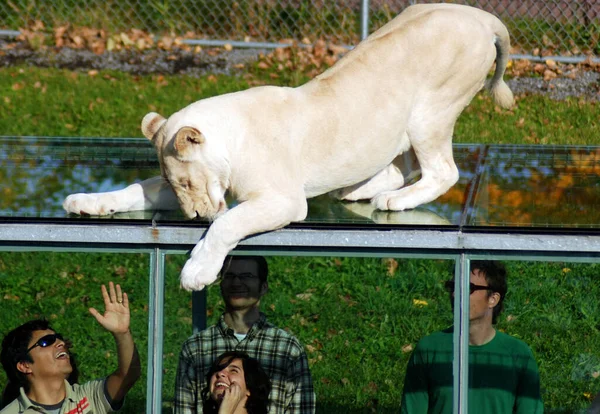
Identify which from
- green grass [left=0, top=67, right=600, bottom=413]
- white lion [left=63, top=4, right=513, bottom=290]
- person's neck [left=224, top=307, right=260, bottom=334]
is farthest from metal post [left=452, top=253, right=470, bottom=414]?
green grass [left=0, top=67, right=600, bottom=413]

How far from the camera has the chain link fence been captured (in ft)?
41.6

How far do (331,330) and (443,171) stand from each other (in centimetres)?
386

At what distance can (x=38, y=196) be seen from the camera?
5.20 meters

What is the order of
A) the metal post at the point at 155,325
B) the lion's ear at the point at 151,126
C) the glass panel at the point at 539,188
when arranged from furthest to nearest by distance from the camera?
the lion's ear at the point at 151,126
the glass panel at the point at 539,188
the metal post at the point at 155,325

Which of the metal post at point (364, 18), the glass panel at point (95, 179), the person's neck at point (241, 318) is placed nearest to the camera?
the glass panel at point (95, 179)

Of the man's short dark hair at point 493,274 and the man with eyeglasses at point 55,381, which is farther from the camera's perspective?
the man's short dark hair at point 493,274

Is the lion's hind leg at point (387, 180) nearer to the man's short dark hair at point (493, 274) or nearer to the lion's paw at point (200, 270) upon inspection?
the man's short dark hair at point (493, 274)

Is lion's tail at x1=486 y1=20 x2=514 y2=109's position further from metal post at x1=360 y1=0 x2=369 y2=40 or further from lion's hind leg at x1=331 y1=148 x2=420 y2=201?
metal post at x1=360 y1=0 x2=369 y2=40

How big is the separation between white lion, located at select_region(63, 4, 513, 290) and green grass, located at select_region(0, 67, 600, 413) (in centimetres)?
281

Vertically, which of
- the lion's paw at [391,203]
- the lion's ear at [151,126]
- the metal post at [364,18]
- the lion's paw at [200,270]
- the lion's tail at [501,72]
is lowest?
the lion's paw at [200,270]

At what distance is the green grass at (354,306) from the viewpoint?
850 centimetres

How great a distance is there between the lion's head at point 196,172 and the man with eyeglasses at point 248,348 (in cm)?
61

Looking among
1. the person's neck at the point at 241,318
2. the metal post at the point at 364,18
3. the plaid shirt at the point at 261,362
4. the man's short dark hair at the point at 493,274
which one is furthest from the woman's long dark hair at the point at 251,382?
the metal post at the point at 364,18

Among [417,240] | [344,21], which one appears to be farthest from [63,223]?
[344,21]
